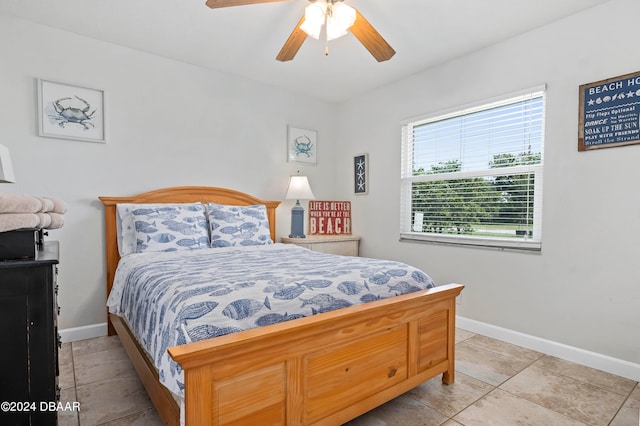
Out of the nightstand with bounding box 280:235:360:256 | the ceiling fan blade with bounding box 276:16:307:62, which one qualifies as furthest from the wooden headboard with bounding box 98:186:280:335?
the ceiling fan blade with bounding box 276:16:307:62

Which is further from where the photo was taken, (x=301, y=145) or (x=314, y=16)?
(x=301, y=145)

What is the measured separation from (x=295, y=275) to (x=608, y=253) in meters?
2.07

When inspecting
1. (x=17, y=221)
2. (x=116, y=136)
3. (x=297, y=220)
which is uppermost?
(x=116, y=136)

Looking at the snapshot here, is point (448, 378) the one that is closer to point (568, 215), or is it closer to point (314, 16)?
point (568, 215)

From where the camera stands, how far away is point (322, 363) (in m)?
1.43

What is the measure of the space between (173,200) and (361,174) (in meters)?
2.06

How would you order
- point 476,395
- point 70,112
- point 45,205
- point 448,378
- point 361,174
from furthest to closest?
point 361,174 < point 70,112 < point 448,378 < point 476,395 < point 45,205

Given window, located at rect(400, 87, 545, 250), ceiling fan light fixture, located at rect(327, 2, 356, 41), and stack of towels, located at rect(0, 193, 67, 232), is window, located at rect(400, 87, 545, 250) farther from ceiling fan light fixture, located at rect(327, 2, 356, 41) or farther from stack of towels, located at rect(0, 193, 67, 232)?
stack of towels, located at rect(0, 193, 67, 232)

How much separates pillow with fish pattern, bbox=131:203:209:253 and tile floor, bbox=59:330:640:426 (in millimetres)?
825

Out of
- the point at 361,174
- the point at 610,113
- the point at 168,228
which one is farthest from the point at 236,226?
the point at 610,113

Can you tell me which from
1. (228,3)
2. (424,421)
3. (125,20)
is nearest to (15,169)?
(125,20)

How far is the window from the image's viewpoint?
8.61ft

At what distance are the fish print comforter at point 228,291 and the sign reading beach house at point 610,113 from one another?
152 centimetres

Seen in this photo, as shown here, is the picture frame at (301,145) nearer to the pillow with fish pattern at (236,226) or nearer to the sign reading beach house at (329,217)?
the sign reading beach house at (329,217)
